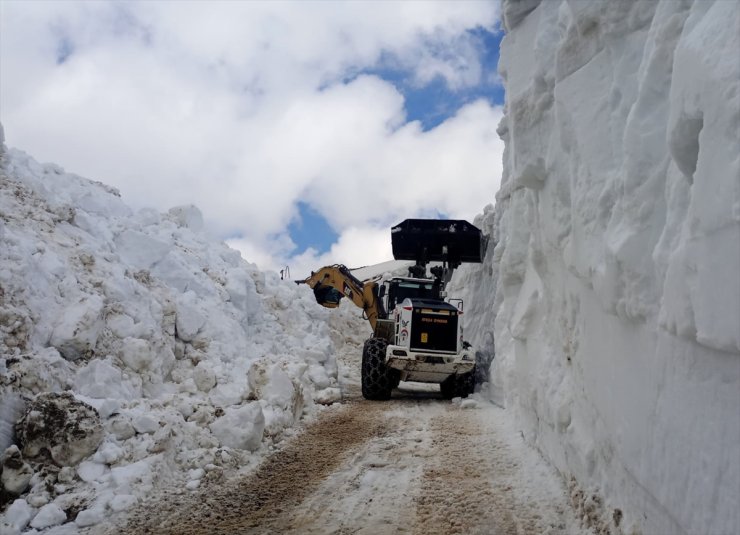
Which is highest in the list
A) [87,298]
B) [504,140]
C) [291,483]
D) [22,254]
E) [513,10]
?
[504,140]

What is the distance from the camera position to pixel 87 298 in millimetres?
7703

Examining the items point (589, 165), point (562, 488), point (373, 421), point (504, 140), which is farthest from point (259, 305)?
point (589, 165)

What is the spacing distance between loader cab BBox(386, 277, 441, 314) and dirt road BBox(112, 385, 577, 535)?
17.1ft

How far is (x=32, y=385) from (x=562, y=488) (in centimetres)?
498

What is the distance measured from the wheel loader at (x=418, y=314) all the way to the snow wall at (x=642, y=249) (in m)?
4.97

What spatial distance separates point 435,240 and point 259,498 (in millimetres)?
10098

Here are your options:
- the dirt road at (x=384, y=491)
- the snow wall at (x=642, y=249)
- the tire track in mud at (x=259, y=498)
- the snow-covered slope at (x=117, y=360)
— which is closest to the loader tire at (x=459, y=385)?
the snow-covered slope at (x=117, y=360)

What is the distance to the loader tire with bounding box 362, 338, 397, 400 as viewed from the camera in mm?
11078

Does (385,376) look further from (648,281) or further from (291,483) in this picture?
(648,281)

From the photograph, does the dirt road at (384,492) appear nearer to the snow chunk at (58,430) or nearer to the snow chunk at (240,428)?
the snow chunk at (240,428)

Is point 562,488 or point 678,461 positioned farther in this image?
point 562,488

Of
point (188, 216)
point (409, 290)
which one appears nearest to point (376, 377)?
point (409, 290)

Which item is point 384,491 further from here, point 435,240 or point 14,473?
point 435,240

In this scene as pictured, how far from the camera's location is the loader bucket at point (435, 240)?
14.2 m
